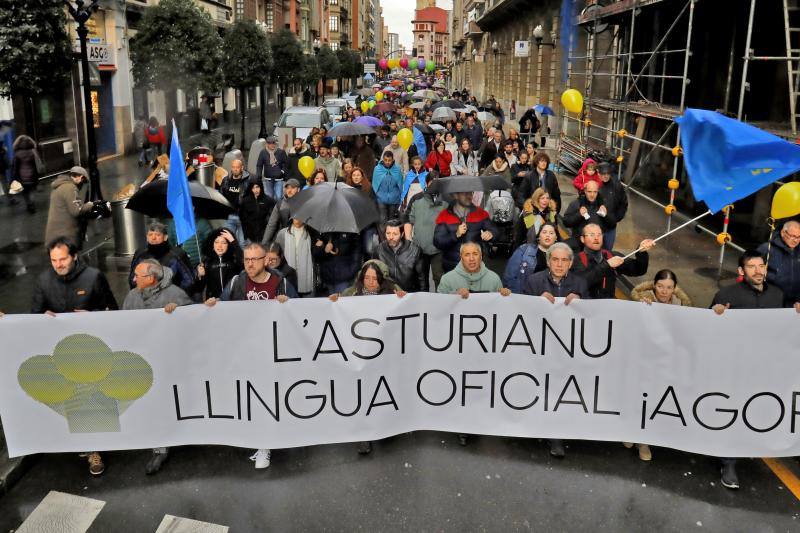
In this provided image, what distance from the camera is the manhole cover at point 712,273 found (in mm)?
9970

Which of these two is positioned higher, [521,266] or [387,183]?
[387,183]

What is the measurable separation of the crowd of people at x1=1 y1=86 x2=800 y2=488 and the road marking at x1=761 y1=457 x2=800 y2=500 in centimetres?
38

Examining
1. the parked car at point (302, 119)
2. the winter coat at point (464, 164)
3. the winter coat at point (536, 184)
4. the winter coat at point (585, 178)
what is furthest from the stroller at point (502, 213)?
the parked car at point (302, 119)

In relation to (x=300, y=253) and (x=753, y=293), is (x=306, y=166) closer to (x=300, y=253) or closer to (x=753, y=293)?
(x=300, y=253)

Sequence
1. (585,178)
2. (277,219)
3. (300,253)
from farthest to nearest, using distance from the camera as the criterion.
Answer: (585,178) < (277,219) < (300,253)

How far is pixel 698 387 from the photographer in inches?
199

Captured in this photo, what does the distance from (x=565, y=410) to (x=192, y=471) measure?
9.00 feet

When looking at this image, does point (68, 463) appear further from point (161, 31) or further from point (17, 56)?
point (161, 31)

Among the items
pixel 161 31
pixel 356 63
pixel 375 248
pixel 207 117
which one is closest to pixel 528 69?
pixel 207 117

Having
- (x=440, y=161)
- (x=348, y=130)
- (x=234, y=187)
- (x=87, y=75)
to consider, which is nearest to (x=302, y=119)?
(x=87, y=75)

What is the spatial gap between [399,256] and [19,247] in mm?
8060

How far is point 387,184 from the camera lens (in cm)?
1067

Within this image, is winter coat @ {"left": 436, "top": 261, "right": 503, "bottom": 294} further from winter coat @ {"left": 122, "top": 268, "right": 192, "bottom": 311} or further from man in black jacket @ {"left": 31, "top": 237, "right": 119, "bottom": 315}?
man in black jacket @ {"left": 31, "top": 237, "right": 119, "bottom": 315}

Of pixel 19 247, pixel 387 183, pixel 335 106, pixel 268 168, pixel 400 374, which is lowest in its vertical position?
pixel 19 247
